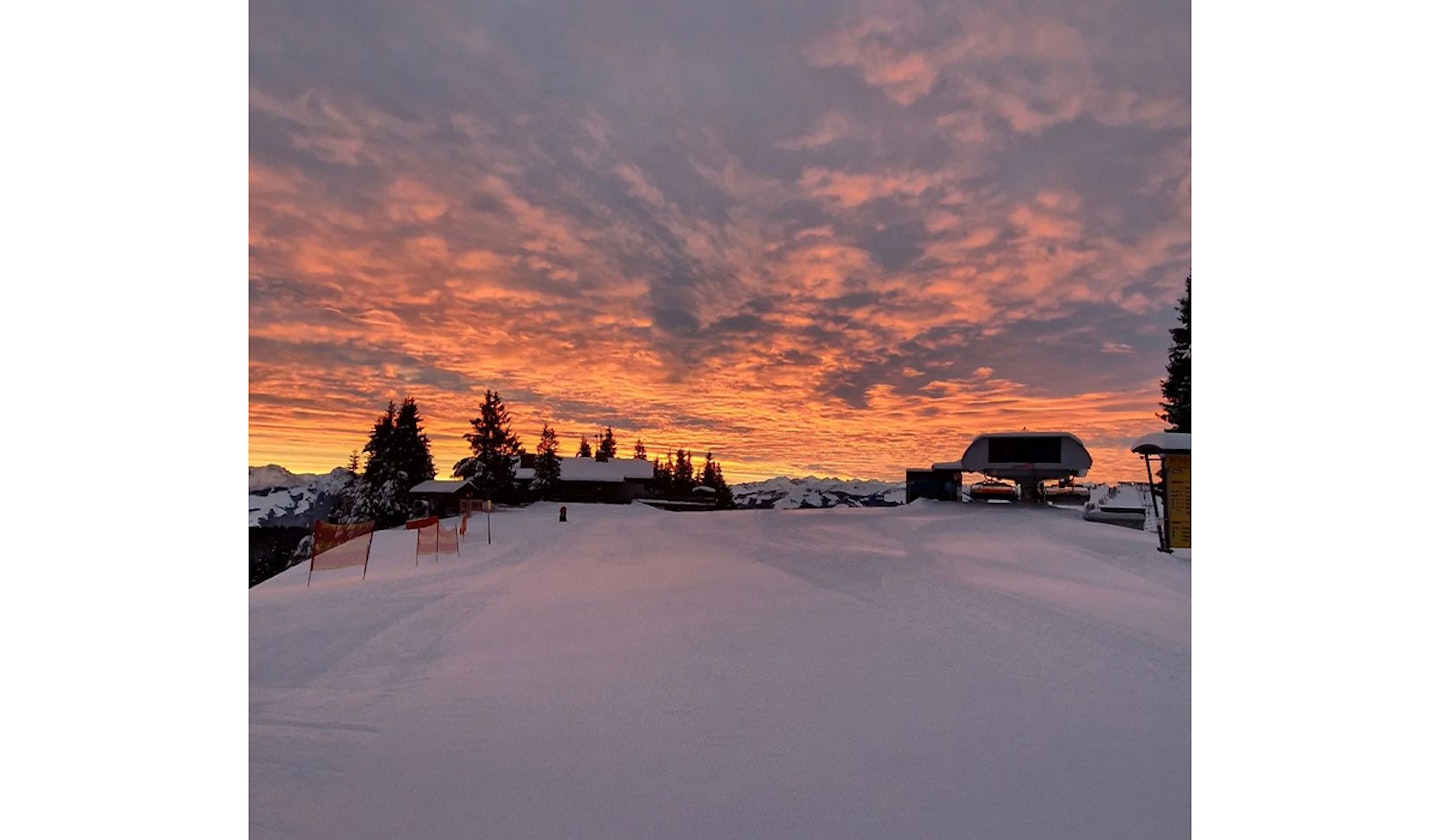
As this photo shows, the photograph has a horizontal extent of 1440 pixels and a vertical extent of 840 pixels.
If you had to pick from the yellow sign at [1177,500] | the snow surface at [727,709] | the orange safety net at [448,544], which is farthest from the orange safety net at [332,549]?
the yellow sign at [1177,500]

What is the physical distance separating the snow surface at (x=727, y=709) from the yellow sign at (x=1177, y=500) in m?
3.54

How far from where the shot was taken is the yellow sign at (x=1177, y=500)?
12.1 meters

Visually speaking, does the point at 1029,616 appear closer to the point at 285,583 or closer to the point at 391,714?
the point at 391,714

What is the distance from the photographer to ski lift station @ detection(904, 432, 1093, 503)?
85.4ft

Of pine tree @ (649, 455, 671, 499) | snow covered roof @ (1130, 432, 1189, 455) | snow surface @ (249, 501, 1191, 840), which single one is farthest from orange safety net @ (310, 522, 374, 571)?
pine tree @ (649, 455, 671, 499)

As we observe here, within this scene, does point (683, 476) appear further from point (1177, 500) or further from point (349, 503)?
point (1177, 500)

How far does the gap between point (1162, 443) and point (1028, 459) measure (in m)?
14.1

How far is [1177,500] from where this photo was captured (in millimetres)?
12586
